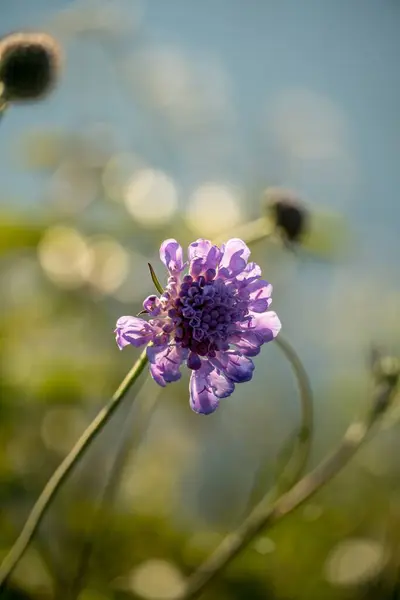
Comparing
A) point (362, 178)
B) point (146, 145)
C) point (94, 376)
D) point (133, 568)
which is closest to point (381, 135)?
point (362, 178)

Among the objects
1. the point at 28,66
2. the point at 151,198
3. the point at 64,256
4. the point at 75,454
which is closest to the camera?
the point at 75,454

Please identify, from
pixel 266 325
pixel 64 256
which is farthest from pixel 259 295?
pixel 64 256

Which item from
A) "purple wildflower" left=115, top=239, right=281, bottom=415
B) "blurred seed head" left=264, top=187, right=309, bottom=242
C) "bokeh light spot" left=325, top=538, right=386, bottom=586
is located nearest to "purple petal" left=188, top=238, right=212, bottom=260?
"purple wildflower" left=115, top=239, right=281, bottom=415

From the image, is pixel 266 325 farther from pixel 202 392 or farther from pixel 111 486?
pixel 111 486

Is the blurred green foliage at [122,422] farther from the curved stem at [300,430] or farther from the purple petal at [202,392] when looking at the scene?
the purple petal at [202,392]

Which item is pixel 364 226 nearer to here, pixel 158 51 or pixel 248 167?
pixel 248 167

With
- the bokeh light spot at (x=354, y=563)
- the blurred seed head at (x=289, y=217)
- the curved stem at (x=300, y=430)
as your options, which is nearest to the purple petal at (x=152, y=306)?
the curved stem at (x=300, y=430)

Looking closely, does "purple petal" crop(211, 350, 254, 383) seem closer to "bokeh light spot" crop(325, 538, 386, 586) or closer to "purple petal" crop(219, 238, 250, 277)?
"purple petal" crop(219, 238, 250, 277)
